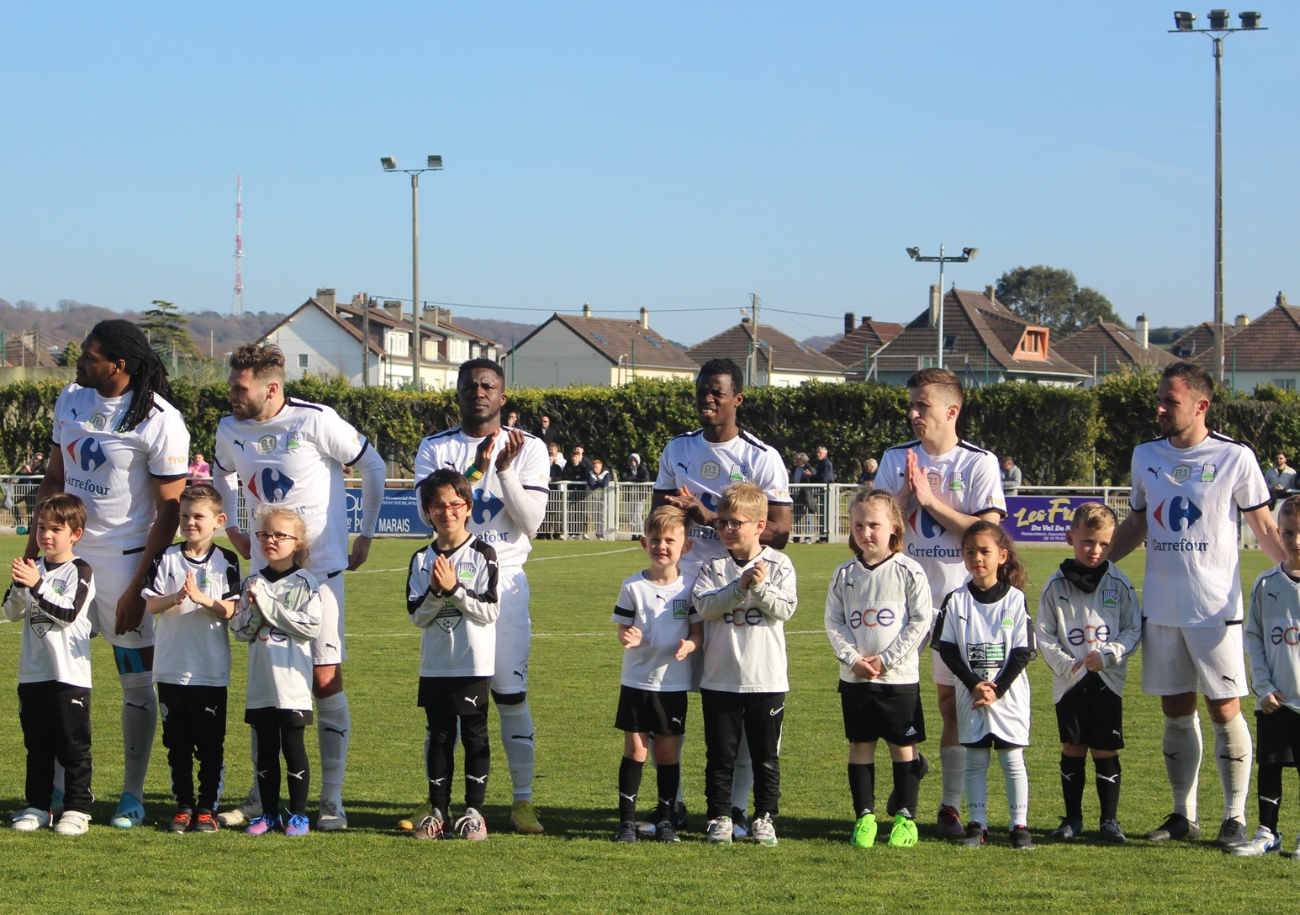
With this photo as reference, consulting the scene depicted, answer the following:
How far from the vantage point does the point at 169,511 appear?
6070 millimetres

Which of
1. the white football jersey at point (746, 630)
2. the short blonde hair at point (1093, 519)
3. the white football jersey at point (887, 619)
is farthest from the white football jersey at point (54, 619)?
the short blonde hair at point (1093, 519)

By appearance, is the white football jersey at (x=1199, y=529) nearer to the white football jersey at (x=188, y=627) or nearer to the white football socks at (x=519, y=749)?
the white football socks at (x=519, y=749)

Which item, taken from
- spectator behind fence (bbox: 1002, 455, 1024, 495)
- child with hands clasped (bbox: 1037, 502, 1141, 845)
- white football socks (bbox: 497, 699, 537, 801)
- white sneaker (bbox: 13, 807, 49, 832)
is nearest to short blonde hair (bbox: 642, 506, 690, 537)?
white football socks (bbox: 497, 699, 537, 801)

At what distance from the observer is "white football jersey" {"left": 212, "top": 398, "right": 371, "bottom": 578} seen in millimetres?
6109

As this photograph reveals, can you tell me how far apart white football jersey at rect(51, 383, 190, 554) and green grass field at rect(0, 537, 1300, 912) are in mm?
1313

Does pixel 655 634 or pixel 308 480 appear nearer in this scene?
pixel 655 634

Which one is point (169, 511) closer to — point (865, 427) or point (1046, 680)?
point (1046, 680)

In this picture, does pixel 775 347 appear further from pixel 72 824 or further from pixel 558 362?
pixel 72 824

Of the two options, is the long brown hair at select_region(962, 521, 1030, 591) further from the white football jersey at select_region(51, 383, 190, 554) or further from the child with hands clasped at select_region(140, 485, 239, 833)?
the white football jersey at select_region(51, 383, 190, 554)

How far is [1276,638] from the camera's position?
570 centimetres

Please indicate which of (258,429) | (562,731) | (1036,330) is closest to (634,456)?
(562,731)

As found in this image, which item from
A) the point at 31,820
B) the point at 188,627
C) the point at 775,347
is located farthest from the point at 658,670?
the point at 775,347

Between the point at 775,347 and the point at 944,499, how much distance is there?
76.5m

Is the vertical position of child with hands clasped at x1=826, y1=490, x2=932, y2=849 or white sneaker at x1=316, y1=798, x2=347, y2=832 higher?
child with hands clasped at x1=826, y1=490, x2=932, y2=849
